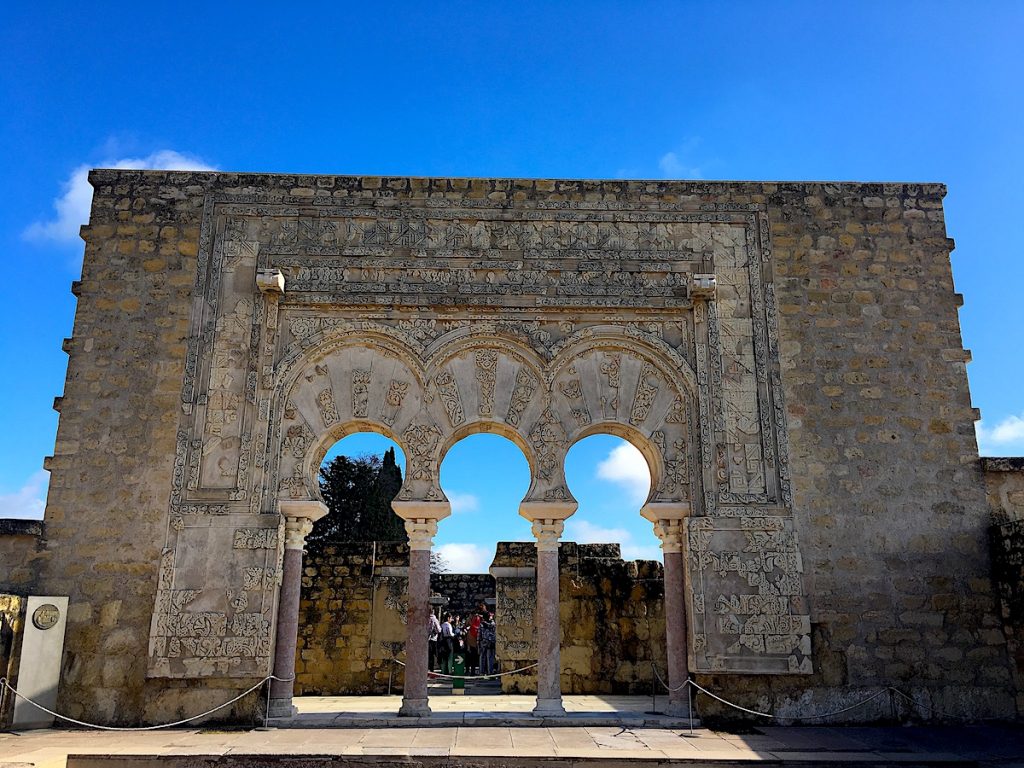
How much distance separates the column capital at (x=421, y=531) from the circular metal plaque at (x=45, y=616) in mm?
3503

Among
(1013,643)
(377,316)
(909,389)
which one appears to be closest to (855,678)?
(1013,643)

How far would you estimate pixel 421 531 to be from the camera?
8.57 meters

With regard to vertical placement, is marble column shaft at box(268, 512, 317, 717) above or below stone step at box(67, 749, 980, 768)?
above

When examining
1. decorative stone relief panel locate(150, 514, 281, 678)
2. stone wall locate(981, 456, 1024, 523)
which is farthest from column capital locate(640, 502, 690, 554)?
decorative stone relief panel locate(150, 514, 281, 678)

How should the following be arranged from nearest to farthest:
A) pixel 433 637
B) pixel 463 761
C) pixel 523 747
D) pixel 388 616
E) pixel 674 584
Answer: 1. pixel 463 761
2. pixel 523 747
3. pixel 674 584
4. pixel 388 616
5. pixel 433 637

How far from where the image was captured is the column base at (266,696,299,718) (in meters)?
8.11

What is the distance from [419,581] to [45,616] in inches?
142

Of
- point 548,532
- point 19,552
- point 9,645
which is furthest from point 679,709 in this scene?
point 19,552

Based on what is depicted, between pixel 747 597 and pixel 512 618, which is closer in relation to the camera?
pixel 747 597

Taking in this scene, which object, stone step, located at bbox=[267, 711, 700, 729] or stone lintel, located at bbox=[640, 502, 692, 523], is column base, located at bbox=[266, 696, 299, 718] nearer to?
stone step, located at bbox=[267, 711, 700, 729]

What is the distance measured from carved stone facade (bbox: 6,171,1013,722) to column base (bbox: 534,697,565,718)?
58.1 inches

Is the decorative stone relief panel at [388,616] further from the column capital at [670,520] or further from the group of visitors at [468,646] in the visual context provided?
the column capital at [670,520]

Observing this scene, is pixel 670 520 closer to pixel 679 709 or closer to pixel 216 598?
pixel 679 709

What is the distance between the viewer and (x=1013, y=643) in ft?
27.6
